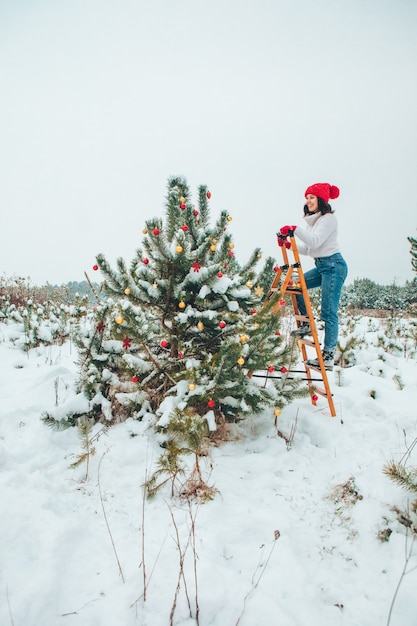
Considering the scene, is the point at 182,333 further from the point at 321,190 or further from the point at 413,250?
the point at 413,250

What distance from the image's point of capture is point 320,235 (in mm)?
3410

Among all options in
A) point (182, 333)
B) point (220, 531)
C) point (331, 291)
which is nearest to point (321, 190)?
point (331, 291)

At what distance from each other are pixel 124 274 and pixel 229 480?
1.88 metres

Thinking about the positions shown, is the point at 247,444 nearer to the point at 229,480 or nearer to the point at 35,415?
the point at 229,480

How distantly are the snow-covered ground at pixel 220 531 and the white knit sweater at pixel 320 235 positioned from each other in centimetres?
181

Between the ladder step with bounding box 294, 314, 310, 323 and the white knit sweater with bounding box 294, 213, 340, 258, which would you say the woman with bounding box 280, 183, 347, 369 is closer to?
the white knit sweater with bounding box 294, 213, 340, 258

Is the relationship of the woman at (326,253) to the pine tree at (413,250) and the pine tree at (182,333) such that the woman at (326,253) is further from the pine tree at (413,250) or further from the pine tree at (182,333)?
the pine tree at (413,250)

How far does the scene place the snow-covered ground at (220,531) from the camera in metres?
1.44

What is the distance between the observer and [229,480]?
235 centimetres

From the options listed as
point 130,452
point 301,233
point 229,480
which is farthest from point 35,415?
point 301,233

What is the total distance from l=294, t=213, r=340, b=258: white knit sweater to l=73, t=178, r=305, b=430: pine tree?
0.80 meters

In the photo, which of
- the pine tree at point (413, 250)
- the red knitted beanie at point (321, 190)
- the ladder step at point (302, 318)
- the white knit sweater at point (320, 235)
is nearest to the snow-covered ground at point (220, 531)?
the ladder step at point (302, 318)

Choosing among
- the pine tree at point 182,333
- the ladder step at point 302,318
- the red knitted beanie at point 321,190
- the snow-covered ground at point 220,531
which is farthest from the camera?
the ladder step at point 302,318

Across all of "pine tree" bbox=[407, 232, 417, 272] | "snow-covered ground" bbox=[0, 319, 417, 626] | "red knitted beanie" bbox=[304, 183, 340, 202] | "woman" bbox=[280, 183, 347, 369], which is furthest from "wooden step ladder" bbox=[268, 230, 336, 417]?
"pine tree" bbox=[407, 232, 417, 272]
